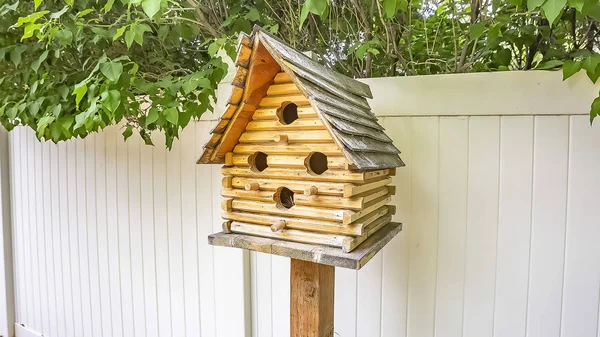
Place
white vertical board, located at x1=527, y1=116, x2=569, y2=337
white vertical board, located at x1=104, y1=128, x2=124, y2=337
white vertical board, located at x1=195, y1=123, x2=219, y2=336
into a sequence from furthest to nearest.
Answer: white vertical board, located at x1=104, y1=128, x2=124, y2=337
white vertical board, located at x1=195, y1=123, x2=219, y2=336
white vertical board, located at x1=527, y1=116, x2=569, y2=337

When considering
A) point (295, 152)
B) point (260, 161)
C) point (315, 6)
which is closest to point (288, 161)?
point (295, 152)

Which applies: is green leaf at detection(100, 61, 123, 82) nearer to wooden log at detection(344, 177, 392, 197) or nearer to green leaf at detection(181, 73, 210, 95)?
green leaf at detection(181, 73, 210, 95)

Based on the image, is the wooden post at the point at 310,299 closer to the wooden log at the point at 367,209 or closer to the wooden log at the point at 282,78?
the wooden log at the point at 367,209

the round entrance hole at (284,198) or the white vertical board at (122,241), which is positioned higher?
the round entrance hole at (284,198)

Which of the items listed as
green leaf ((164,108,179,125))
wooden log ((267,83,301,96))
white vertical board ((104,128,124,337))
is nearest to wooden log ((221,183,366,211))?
wooden log ((267,83,301,96))

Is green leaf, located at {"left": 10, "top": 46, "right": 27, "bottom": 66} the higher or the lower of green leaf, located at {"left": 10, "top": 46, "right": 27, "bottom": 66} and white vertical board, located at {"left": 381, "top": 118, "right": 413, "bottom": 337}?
the higher

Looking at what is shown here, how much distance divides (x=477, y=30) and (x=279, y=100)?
611 millimetres

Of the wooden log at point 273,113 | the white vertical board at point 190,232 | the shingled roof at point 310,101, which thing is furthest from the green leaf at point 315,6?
the white vertical board at point 190,232

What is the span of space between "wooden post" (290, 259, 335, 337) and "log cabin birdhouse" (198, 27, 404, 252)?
0.43 ft

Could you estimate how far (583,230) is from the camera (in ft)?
3.26

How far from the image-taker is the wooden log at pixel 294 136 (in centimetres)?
80

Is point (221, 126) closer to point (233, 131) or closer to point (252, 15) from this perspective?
point (233, 131)

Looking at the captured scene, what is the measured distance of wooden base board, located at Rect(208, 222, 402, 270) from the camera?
29.1 inches

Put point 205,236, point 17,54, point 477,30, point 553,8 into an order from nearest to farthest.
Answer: point 553,8
point 477,30
point 17,54
point 205,236
